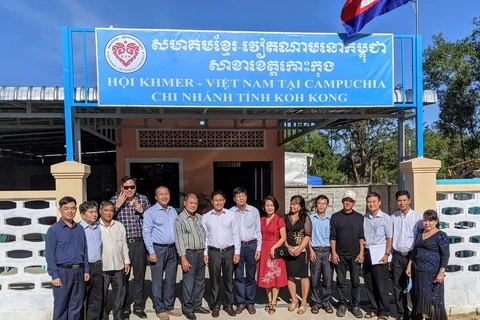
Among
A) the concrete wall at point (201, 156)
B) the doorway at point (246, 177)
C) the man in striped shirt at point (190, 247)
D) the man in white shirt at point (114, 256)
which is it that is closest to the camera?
the man in white shirt at point (114, 256)

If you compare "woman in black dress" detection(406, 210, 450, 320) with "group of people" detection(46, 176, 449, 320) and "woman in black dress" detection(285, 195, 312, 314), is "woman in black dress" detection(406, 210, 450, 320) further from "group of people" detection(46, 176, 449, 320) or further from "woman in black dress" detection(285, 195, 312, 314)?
"woman in black dress" detection(285, 195, 312, 314)

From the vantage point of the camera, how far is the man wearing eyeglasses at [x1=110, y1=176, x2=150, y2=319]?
432 centimetres

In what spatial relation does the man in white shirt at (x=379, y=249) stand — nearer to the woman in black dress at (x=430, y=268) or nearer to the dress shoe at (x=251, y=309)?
the woman in black dress at (x=430, y=268)

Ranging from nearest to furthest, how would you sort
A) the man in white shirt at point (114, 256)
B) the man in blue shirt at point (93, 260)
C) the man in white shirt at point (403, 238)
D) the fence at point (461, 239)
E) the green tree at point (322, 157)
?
the man in blue shirt at point (93, 260) → the man in white shirt at point (114, 256) → the man in white shirt at point (403, 238) → the fence at point (461, 239) → the green tree at point (322, 157)

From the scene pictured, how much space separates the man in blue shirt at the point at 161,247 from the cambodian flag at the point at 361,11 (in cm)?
334

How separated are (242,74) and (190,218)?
199cm

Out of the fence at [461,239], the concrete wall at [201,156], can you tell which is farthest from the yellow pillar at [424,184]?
the concrete wall at [201,156]

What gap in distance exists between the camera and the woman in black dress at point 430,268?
3719 mm

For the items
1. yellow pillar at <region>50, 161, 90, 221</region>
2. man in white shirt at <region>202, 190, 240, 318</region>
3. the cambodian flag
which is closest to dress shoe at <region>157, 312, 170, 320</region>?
man in white shirt at <region>202, 190, 240, 318</region>

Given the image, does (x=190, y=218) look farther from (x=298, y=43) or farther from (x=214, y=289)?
(x=298, y=43)

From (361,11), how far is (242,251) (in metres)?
3.76

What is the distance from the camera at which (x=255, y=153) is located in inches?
409

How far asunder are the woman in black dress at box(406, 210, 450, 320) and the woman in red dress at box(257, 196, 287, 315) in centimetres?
141

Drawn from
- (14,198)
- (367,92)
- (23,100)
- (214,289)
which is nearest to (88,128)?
(23,100)
